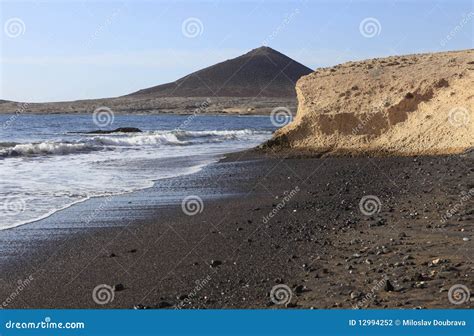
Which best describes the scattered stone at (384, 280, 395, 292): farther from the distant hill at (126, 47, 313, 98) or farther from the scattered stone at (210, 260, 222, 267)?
the distant hill at (126, 47, 313, 98)

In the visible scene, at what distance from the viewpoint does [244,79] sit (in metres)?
147

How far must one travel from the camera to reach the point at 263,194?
13305 mm

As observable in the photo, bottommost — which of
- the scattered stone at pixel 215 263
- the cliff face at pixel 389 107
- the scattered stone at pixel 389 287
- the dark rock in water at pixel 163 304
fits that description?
the dark rock in water at pixel 163 304

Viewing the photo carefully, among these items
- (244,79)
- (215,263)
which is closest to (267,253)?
(215,263)

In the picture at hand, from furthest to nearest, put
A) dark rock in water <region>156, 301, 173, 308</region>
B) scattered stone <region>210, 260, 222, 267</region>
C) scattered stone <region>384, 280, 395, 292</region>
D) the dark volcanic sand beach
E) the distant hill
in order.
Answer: the distant hill < scattered stone <region>210, 260, 222, 267</region> < the dark volcanic sand beach < dark rock in water <region>156, 301, 173, 308</region> < scattered stone <region>384, 280, 395, 292</region>

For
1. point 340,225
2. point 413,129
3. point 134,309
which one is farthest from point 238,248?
point 413,129

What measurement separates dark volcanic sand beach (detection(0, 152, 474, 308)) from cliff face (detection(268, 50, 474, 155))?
6.56 m

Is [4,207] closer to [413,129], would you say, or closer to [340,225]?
[340,225]

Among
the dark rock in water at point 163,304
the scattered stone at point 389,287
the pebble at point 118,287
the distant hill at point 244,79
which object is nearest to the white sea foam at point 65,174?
the pebble at point 118,287

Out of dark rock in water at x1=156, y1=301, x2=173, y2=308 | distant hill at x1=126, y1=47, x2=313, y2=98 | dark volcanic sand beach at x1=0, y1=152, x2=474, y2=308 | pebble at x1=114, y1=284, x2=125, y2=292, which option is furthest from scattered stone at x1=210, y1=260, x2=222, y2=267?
distant hill at x1=126, y1=47, x2=313, y2=98

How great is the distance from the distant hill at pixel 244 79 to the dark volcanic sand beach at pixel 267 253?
128 metres

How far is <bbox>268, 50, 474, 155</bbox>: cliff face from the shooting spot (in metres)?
19.6

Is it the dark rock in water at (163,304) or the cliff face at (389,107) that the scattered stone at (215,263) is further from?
the cliff face at (389,107)

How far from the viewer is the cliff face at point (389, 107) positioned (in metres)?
19.6
